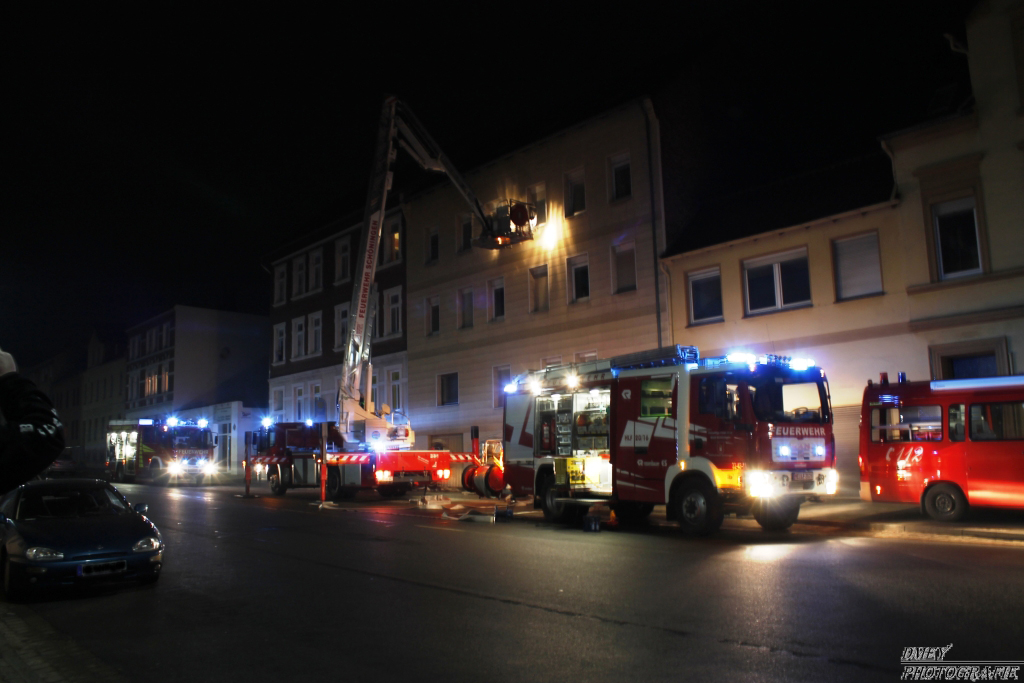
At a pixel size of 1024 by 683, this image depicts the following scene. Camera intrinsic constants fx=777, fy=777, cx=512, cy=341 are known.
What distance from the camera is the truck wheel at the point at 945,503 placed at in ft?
44.1

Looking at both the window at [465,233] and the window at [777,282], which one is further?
the window at [465,233]

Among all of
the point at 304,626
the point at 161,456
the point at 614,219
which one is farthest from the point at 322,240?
the point at 304,626

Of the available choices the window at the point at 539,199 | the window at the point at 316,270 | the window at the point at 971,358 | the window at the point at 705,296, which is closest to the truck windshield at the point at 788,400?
the window at the point at 971,358

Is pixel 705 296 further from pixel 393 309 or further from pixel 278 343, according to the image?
pixel 278 343

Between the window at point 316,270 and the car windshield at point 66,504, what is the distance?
29.6 m

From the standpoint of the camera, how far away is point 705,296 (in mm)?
22219

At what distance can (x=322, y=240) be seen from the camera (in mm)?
38562

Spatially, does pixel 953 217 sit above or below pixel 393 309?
below

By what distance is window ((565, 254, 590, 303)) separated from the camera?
84.9 feet

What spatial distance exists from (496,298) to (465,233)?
3179 millimetres

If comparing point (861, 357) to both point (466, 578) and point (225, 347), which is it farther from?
point (225, 347)

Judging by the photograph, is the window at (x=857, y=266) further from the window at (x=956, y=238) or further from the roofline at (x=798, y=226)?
the window at (x=956, y=238)

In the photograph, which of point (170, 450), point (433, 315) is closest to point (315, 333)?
point (170, 450)

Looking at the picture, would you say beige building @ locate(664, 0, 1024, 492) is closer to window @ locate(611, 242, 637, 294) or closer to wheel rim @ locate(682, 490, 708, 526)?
window @ locate(611, 242, 637, 294)
